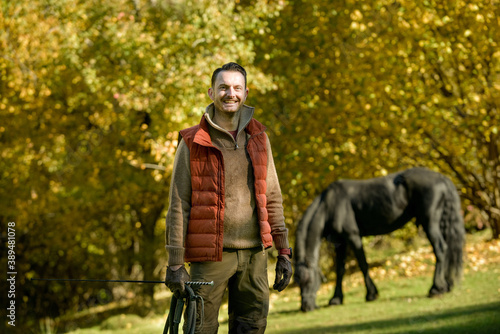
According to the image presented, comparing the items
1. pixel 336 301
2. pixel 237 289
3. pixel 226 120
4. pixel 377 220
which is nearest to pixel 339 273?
pixel 336 301

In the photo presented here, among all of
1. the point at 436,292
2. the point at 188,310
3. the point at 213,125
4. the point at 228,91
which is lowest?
the point at 436,292

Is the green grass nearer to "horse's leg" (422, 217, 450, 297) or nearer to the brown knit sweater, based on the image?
"horse's leg" (422, 217, 450, 297)

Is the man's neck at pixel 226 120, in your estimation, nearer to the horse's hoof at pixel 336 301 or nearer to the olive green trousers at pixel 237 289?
the olive green trousers at pixel 237 289

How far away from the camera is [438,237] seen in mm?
9445

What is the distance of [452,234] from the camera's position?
9.37 metres

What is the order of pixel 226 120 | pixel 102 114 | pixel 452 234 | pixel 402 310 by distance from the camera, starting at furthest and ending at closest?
pixel 102 114 → pixel 452 234 → pixel 402 310 → pixel 226 120

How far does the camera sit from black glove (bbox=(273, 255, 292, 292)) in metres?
3.80

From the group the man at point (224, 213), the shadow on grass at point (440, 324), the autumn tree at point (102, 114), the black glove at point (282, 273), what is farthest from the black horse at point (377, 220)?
the man at point (224, 213)

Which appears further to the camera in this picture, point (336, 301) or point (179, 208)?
point (336, 301)

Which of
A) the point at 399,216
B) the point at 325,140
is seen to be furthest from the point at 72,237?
the point at 399,216

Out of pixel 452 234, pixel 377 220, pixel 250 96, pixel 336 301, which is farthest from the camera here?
pixel 250 96

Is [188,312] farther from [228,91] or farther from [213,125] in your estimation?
[228,91]

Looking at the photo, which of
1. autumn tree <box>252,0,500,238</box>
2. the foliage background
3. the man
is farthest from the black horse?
the man

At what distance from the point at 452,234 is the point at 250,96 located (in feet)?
18.5
